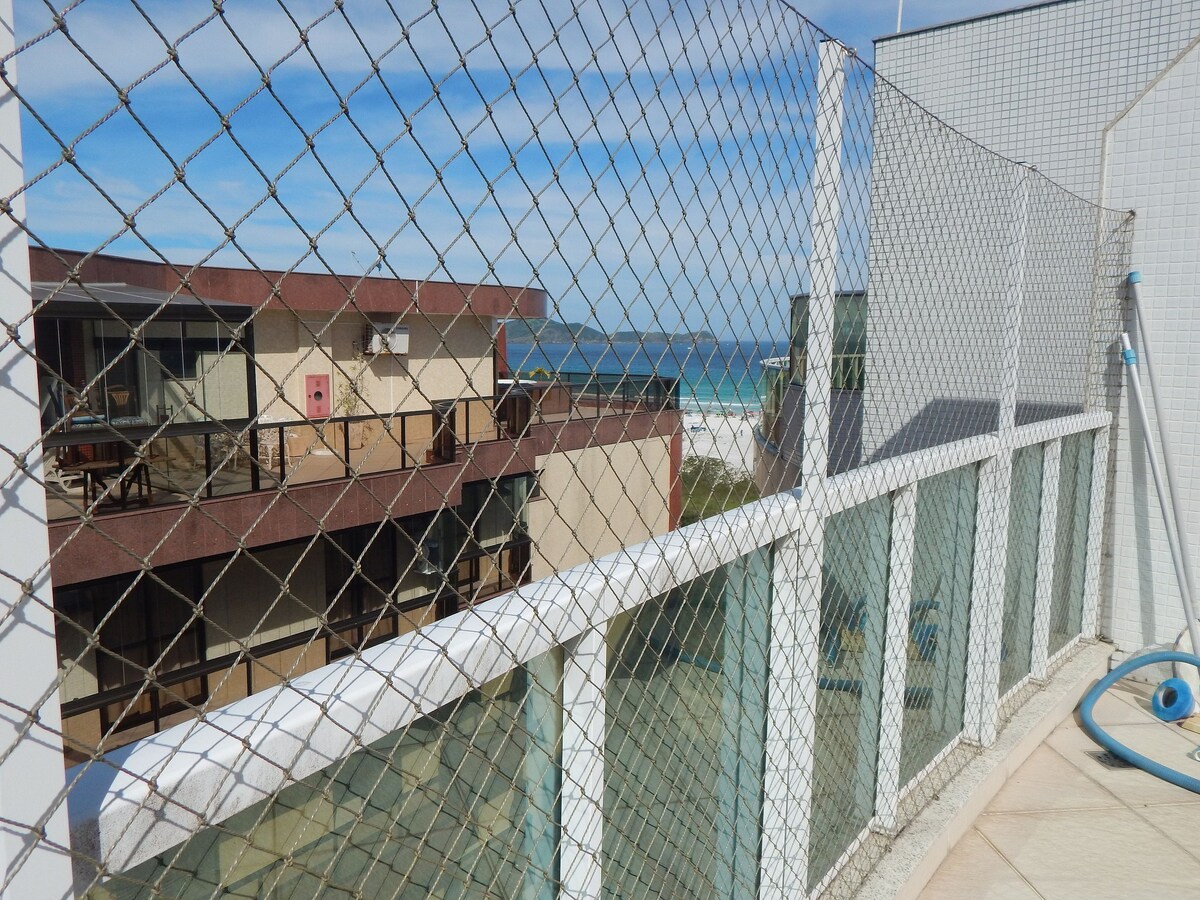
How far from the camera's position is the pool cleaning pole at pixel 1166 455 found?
482 cm

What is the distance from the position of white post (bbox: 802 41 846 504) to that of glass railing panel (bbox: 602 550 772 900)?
32 cm

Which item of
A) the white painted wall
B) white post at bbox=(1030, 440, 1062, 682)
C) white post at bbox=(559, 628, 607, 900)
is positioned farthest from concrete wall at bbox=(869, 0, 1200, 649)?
white post at bbox=(559, 628, 607, 900)

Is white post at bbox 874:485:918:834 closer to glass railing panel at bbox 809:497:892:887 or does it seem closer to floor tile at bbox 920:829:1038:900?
glass railing panel at bbox 809:497:892:887

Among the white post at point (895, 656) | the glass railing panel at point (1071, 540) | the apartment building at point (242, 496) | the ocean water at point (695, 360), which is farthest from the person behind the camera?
the apartment building at point (242, 496)

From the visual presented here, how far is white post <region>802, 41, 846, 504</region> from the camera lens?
2131 mm

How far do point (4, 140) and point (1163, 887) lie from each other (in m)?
3.99

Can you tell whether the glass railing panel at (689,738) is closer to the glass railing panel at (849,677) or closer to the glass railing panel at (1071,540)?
the glass railing panel at (849,677)

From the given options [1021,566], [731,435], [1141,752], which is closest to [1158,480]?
[1021,566]

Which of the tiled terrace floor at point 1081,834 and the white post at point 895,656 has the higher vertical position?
the white post at point 895,656

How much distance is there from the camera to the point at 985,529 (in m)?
3.59

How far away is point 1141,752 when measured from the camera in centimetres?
432

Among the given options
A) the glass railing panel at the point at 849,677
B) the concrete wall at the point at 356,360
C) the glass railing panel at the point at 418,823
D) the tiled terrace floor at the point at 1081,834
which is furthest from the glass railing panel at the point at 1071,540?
the concrete wall at the point at 356,360

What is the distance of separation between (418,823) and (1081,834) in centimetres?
330

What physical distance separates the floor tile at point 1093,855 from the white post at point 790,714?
147 cm
